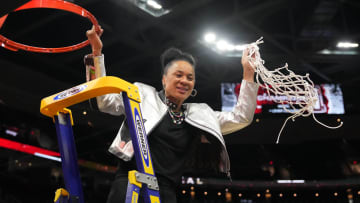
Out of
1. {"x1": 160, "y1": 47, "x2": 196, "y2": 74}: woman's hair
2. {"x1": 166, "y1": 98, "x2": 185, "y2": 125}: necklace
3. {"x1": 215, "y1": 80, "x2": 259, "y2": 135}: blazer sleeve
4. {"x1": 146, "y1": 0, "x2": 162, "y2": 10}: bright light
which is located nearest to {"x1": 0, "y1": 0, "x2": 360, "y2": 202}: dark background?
{"x1": 146, "y1": 0, "x2": 162, "y2": 10}: bright light

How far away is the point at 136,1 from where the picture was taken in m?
6.21

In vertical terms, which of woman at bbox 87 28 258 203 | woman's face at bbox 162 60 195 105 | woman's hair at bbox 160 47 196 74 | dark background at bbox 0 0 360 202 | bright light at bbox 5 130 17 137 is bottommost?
woman at bbox 87 28 258 203

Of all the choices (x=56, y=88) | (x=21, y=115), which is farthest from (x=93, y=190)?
(x=56, y=88)

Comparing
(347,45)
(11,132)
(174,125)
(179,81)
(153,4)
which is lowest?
(174,125)

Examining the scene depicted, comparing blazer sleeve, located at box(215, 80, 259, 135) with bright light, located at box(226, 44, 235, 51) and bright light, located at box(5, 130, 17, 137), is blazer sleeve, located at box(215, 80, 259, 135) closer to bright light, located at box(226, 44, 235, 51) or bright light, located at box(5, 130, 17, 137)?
bright light, located at box(226, 44, 235, 51)

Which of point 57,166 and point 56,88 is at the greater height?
point 56,88

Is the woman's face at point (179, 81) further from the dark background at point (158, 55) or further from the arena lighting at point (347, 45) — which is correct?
the arena lighting at point (347, 45)

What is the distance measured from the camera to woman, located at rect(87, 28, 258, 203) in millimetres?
1778

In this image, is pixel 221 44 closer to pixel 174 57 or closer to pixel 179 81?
pixel 174 57

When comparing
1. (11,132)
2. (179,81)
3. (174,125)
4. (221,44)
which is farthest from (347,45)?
(11,132)

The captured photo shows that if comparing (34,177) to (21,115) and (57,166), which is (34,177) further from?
(21,115)

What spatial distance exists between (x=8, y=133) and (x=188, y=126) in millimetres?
9506

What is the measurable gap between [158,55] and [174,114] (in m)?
6.46

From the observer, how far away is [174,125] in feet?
6.34
